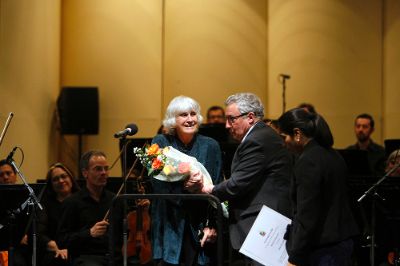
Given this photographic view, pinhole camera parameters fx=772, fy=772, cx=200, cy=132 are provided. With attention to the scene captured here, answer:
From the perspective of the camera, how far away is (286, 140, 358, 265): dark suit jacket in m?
4.12

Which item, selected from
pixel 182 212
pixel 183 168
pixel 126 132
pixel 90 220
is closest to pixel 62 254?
pixel 90 220

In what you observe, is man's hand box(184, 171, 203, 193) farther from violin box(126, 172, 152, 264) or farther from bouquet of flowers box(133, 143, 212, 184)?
violin box(126, 172, 152, 264)

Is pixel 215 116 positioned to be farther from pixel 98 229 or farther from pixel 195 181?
pixel 195 181

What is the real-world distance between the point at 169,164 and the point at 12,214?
1372mm

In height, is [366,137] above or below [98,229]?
above

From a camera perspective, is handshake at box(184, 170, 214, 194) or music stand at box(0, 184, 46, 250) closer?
handshake at box(184, 170, 214, 194)

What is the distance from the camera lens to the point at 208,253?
5.01m

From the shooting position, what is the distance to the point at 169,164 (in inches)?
189

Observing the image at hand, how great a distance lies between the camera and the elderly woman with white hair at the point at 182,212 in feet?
16.3

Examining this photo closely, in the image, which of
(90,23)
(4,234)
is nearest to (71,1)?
(90,23)

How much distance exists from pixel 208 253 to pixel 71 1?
6.09 metres

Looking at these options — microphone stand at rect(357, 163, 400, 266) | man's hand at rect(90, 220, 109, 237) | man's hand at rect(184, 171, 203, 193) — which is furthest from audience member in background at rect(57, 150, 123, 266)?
microphone stand at rect(357, 163, 400, 266)

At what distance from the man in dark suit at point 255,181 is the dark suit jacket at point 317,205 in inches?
12.4

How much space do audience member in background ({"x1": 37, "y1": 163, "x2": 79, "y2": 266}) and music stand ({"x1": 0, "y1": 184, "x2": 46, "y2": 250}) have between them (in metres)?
0.83
